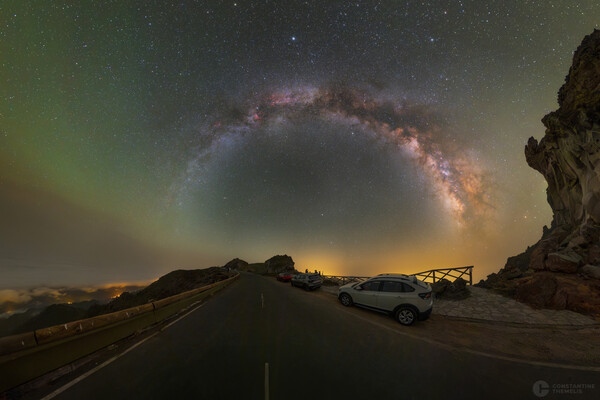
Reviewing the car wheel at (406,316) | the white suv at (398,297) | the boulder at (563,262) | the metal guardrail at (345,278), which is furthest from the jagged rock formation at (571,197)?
the metal guardrail at (345,278)

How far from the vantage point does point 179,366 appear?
4.53 meters

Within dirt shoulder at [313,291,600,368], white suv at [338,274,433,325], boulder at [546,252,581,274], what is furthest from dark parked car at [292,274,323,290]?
boulder at [546,252,581,274]

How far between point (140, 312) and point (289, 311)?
19.5ft

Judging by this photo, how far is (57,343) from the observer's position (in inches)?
163

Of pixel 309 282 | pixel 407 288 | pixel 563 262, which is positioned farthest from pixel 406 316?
pixel 309 282

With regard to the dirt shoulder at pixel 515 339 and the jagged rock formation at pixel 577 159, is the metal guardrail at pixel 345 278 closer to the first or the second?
the dirt shoulder at pixel 515 339

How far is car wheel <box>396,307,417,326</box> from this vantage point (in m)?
8.25

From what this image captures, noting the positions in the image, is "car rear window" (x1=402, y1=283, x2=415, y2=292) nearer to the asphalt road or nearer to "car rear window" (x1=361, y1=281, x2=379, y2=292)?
"car rear window" (x1=361, y1=281, x2=379, y2=292)

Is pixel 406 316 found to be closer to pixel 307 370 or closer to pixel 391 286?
pixel 391 286

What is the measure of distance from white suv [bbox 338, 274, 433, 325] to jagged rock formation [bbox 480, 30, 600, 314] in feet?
20.2

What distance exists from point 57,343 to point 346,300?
1059 centimetres

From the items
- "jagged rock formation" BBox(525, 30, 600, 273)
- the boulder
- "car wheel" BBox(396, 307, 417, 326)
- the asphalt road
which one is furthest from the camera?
"jagged rock formation" BBox(525, 30, 600, 273)

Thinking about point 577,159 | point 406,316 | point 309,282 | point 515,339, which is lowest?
point 309,282

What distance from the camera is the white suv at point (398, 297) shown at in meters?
8.29
